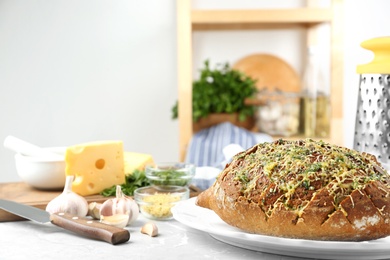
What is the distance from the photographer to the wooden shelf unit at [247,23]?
10.8 ft

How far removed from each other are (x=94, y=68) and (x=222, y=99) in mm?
923

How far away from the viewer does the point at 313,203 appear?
106 centimetres

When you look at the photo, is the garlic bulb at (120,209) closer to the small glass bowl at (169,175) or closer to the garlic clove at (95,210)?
the garlic clove at (95,210)

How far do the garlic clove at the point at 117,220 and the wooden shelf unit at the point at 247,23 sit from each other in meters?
1.96

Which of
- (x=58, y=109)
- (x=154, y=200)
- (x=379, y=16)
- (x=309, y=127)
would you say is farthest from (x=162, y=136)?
(x=154, y=200)

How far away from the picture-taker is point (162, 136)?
3848 millimetres

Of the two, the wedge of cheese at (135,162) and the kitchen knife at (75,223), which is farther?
the wedge of cheese at (135,162)

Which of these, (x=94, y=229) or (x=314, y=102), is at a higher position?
(x=314, y=102)

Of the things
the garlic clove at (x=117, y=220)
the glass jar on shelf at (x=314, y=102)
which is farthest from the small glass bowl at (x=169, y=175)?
the glass jar on shelf at (x=314, y=102)

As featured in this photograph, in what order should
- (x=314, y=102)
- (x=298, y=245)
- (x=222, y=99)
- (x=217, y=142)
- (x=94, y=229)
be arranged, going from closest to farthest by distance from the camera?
(x=298, y=245) → (x=94, y=229) → (x=217, y=142) → (x=222, y=99) → (x=314, y=102)

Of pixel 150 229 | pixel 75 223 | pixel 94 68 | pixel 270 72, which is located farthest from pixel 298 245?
pixel 94 68

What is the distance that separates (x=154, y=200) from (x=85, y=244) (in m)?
0.26

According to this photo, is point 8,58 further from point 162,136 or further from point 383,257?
point 383,257

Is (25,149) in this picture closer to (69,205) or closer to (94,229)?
(69,205)
